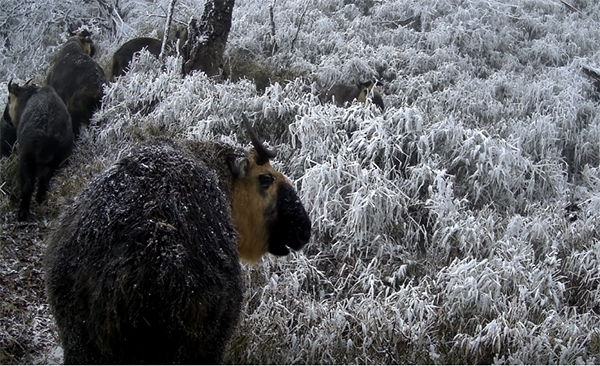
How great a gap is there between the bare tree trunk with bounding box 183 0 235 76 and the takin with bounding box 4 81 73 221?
2627mm

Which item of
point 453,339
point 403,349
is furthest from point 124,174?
point 453,339

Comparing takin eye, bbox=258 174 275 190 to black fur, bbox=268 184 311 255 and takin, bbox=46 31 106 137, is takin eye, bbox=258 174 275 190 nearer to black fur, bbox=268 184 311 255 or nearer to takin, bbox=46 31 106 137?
black fur, bbox=268 184 311 255

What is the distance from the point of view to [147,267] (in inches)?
88.2

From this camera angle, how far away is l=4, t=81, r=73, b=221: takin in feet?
18.2

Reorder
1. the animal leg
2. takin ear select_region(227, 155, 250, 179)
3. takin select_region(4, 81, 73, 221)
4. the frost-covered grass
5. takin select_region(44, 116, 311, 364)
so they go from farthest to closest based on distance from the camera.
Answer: the animal leg → takin select_region(4, 81, 73, 221) → the frost-covered grass → takin ear select_region(227, 155, 250, 179) → takin select_region(44, 116, 311, 364)

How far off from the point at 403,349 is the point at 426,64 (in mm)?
6946

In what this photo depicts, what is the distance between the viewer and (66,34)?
1251 centimetres

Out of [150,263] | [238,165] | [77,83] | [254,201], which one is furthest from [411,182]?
[77,83]

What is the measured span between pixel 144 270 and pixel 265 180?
1.22 m

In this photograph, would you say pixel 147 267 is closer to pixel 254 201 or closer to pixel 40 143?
pixel 254 201

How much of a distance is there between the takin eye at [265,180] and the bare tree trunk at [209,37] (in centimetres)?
526

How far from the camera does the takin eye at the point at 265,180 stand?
3.31 metres

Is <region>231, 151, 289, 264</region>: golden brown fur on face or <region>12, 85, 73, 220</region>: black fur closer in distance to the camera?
<region>231, 151, 289, 264</region>: golden brown fur on face

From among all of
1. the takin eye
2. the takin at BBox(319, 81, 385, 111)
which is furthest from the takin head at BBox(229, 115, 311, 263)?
the takin at BBox(319, 81, 385, 111)
